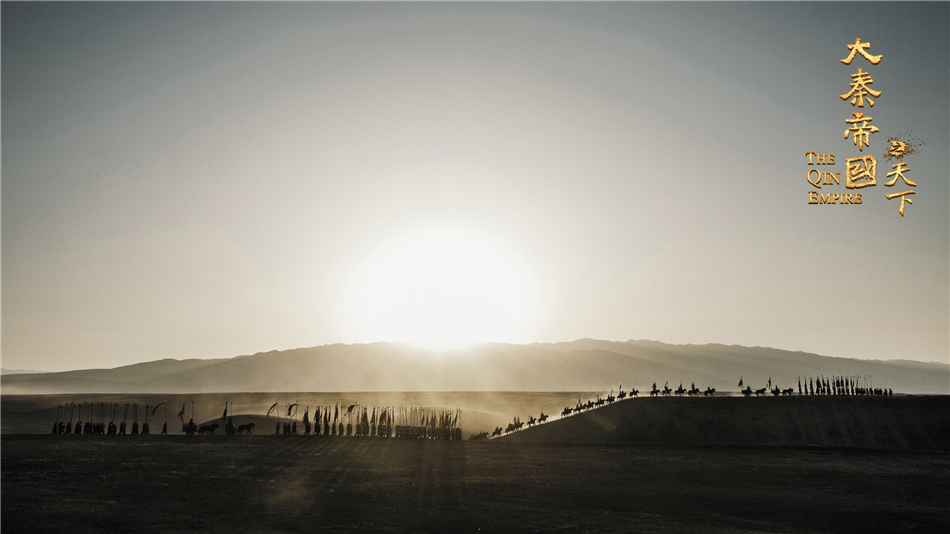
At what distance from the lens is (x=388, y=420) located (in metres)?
58.5

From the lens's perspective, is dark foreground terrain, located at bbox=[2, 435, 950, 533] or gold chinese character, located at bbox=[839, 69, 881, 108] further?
gold chinese character, located at bbox=[839, 69, 881, 108]

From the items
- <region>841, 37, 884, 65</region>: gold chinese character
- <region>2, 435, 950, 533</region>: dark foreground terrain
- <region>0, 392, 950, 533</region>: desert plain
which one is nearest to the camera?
<region>2, 435, 950, 533</region>: dark foreground terrain

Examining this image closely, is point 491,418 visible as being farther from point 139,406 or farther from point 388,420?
point 139,406

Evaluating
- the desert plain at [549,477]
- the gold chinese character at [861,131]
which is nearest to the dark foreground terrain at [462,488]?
the desert plain at [549,477]

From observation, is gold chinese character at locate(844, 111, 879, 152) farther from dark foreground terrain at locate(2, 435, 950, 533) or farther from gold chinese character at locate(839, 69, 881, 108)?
dark foreground terrain at locate(2, 435, 950, 533)

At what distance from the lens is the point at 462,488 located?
28766mm

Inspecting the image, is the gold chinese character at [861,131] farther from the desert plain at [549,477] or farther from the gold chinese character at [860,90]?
the desert plain at [549,477]

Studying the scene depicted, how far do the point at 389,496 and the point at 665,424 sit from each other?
104 feet

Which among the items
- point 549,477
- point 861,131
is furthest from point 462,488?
point 861,131

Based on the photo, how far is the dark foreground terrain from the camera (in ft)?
71.5

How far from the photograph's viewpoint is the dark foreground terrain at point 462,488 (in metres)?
21.8

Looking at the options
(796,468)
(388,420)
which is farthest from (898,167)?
(388,420)

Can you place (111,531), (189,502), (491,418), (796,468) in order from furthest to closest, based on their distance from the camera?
(491,418) → (796,468) → (189,502) → (111,531)

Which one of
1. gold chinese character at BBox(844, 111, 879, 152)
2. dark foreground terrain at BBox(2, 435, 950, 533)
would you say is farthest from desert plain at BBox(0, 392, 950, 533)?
gold chinese character at BBox(844, 111, 879, 152)
